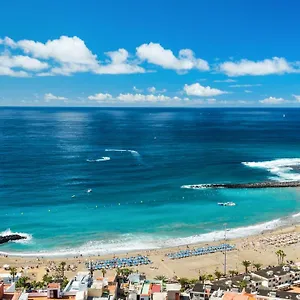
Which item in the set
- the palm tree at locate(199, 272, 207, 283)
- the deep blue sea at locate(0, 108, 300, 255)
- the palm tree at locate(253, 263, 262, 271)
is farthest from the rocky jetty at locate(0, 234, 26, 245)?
the palm tree at locate(253, 263, 262, 271)

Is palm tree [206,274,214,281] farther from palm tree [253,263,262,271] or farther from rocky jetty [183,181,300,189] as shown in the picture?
rocky jetty [183,181,300,189]

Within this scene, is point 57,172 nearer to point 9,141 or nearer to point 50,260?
point 50,260

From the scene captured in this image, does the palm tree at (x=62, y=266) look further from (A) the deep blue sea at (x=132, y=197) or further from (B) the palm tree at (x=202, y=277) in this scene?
(B) the palm tree at (x=202, y=277)

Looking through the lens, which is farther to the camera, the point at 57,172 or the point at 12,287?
the point at 57,172

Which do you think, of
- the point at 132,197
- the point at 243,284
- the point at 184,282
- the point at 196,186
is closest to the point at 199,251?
the point at 184,282

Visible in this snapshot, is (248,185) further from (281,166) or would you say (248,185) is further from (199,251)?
(199,251)

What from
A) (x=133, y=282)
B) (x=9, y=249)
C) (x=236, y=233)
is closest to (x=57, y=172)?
(x=9, y=249)
